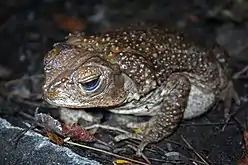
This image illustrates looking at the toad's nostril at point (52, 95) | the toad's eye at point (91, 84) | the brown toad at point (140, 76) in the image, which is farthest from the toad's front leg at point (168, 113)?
the toad's nostril at point (52, 95)

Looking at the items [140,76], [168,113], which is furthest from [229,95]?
[140,76]

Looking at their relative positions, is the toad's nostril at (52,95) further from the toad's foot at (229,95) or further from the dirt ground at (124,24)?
the toad's foot at (229,95)

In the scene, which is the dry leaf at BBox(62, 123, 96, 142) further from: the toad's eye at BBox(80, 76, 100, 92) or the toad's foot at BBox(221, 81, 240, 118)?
the toad's foot at BBox(221, 81, 240, 118)

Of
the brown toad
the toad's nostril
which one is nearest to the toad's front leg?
the brown toad

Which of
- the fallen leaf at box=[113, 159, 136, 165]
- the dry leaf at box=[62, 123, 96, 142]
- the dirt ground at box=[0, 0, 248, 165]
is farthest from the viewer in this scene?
the dirt ground at box=[0, 0, 248, 165]

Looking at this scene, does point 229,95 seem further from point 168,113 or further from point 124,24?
point 124,24

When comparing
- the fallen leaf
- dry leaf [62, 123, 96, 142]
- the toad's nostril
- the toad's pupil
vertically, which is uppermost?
the toad's pupil

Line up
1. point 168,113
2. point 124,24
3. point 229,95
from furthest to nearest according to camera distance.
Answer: point 124,24 < point 229,95 < point 168,113
